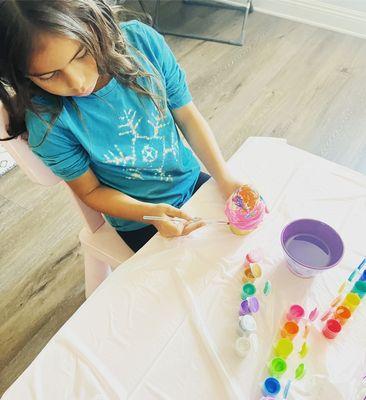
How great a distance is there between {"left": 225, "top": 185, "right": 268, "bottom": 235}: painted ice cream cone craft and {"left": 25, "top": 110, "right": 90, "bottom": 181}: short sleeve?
30cm

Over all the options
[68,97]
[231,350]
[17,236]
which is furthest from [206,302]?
[17,236]

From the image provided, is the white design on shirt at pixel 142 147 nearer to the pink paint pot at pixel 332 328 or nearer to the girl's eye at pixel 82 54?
the girl's eye at pixel 82 54

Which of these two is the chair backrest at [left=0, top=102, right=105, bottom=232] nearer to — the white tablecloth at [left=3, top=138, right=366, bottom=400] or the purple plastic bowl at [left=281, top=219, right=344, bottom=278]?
the white tablecloth at [left=3, top=138, right=366, bottom=400]

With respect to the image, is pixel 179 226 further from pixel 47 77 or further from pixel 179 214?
pixel 47 77

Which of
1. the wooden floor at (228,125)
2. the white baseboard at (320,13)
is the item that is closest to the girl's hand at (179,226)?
the wooden floor at (228,125)

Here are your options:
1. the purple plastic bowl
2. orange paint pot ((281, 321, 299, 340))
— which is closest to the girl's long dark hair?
the purple plastic bowl

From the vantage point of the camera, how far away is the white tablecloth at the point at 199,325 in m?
0.52

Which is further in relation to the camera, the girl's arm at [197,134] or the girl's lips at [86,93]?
the girl's arm at [197,134]

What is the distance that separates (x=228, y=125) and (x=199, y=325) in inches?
56.1

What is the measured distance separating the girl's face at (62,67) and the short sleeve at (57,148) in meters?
0.07

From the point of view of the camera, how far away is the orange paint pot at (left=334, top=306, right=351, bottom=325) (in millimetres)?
578

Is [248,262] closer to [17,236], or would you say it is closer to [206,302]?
[206,302]

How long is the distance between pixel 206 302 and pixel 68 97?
437mm

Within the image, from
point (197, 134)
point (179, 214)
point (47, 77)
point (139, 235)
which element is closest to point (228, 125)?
point (197, 134)
